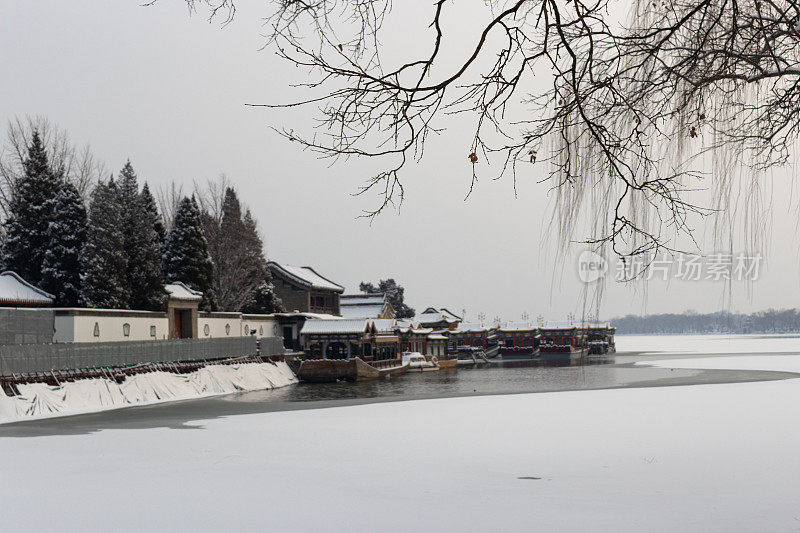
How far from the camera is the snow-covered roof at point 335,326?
46.9m

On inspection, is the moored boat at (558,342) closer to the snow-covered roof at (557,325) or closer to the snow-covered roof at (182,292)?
the snow-covered roof at (557,325)

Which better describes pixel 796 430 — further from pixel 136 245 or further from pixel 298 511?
pixel 136 245

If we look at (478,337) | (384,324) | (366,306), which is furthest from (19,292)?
(478,337)

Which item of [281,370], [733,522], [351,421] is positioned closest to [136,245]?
[281,370]

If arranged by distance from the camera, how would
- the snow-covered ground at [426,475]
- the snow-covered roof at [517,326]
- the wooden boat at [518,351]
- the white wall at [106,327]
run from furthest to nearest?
the snow-covered roof at [517,326] < the wooden boat at [518,351] < the white wall at [106,327] < the snow-covered ground at [426,475]

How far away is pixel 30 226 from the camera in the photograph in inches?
1344

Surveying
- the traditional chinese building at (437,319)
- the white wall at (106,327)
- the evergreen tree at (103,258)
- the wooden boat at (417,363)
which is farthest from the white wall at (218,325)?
the traditional chinese building at (437,319)

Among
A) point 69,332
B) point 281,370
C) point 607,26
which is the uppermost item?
point 607,26

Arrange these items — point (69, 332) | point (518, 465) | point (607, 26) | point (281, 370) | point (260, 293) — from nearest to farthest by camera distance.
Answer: point (607, 26)
point (518, 465)
point (69, 332)
point (281, 370)
point (260, 293)

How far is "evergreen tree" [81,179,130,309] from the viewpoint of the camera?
109 feet

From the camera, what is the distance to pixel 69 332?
30.7 metres

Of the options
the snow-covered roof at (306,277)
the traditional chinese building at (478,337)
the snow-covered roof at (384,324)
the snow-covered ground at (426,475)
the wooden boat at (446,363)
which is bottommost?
the wooden boat at (446,363)

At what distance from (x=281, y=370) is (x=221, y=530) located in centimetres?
3625

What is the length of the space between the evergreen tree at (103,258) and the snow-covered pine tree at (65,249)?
2.16 feet
